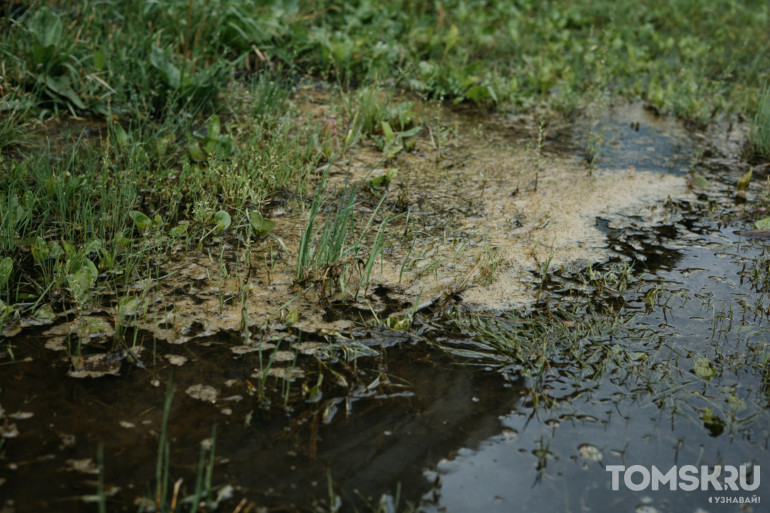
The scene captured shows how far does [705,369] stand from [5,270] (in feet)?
8.03

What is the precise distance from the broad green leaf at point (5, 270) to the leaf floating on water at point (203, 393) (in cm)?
85

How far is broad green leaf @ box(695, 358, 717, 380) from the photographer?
224cm

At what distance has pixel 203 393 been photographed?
210 cm

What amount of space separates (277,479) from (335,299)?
37.5 inches

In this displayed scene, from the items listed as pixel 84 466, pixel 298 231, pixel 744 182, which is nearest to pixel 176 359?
pixel 84 466

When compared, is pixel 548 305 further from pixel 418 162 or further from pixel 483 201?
pixel 418 162

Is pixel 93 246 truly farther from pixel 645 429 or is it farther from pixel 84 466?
pixel 645 429

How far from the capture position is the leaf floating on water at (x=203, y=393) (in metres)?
2.08

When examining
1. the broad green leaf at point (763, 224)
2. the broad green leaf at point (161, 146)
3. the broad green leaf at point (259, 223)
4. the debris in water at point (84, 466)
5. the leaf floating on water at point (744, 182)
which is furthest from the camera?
the leaf floating on water at point (744, 182)

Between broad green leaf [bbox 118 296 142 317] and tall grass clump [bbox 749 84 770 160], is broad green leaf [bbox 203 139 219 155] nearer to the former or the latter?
broad green leaf [bbox 118 296 142 317]

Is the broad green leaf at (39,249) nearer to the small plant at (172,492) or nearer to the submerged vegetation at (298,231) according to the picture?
the submerged vegetation at (298,231)

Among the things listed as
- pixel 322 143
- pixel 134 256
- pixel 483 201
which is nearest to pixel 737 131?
pixel 483 201

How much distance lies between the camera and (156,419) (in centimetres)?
197

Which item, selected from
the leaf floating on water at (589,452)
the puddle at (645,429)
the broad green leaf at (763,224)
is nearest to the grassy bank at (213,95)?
the broad green leaf at (763,224)
